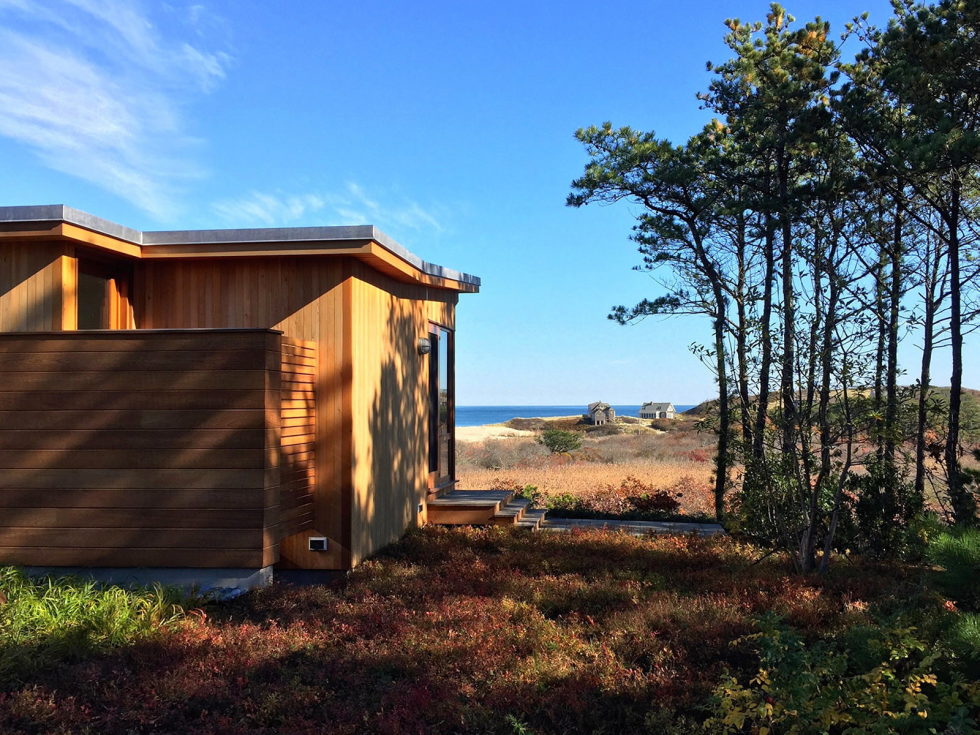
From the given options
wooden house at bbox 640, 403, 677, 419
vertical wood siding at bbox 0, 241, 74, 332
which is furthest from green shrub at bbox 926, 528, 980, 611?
wooden house at bbox 640, 403, 677, 419

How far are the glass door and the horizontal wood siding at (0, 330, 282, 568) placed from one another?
4122mm

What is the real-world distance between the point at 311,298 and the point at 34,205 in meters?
2.57

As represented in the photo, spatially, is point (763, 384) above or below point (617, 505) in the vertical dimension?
above

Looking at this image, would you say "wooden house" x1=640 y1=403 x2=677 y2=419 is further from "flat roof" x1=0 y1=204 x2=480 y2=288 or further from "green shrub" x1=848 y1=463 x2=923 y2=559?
"flat roof" x1=0 y1=204 x2=480 y2=288

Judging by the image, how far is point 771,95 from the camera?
8.98m

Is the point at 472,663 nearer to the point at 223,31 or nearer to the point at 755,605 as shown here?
the point at 755,605

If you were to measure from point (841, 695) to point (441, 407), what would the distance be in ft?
25.5

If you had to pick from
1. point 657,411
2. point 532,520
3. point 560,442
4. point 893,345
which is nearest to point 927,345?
point 893,345

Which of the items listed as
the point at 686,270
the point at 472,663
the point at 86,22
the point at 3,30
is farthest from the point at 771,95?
the point at 3,30

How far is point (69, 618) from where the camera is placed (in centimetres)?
518

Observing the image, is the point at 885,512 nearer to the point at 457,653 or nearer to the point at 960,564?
the point at 960,564

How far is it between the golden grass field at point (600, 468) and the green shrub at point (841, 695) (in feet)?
24.2

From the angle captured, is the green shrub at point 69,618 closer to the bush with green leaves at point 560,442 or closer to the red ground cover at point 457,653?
the red ground cover at point 457,653

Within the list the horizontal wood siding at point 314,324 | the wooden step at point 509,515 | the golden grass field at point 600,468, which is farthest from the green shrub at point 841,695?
the golden grass field at point 600,468
